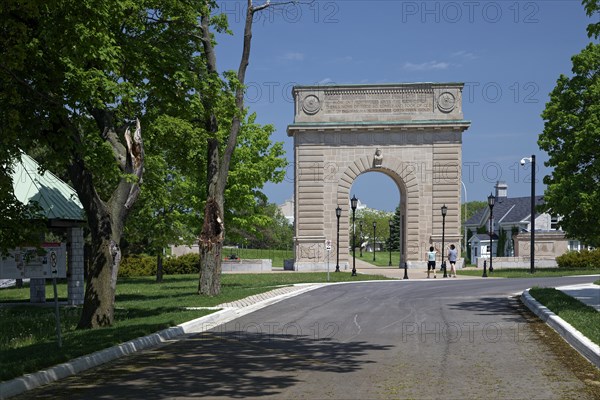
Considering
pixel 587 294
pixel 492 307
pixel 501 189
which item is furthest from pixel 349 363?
pixel 501 189

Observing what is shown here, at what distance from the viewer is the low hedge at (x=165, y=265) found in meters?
56.5

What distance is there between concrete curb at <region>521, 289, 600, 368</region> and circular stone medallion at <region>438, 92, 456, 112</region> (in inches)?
1359

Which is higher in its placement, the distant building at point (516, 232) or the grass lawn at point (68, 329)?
the distant building at point (516, 232)

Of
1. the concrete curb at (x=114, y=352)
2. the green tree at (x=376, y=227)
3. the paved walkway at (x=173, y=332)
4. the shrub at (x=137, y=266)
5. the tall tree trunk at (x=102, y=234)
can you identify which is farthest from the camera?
the green tree at (x=376, y=227)

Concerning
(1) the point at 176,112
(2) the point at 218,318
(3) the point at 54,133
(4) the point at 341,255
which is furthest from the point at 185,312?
(4) the point at 341,255

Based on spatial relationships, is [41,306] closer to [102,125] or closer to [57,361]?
[102,125]

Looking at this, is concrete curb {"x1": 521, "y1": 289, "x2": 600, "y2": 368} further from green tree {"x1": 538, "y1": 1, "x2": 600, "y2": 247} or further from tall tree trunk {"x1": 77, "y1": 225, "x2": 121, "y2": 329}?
green tree {"x1": 538, "y1": 1, "x2": 600, "y2": 247}

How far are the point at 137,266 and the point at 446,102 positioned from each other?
26.6 m

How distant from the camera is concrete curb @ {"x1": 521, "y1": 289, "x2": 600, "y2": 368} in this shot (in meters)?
11.2


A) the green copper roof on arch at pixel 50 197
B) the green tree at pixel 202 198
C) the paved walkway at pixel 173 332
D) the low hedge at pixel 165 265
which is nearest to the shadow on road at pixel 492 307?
the paved walkway at pixel 173 332

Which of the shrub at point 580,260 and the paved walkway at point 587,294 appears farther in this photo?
the shrub at point 580,260

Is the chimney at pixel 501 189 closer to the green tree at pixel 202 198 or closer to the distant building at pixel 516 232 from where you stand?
the distant building at pixel 516 232

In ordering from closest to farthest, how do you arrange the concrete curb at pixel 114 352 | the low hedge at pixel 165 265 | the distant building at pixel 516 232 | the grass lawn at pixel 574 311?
the concrete curb at pixel 114 352, the grass lawn at pixel 574 311, the low hedge at pixel 165 265, the distant building at pixel 516 232

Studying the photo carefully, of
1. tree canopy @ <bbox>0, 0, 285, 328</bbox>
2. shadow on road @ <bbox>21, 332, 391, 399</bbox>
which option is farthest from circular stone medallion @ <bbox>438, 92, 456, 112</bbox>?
shadow on road @ <bbox>21, 332, 391, 399</bbox>
